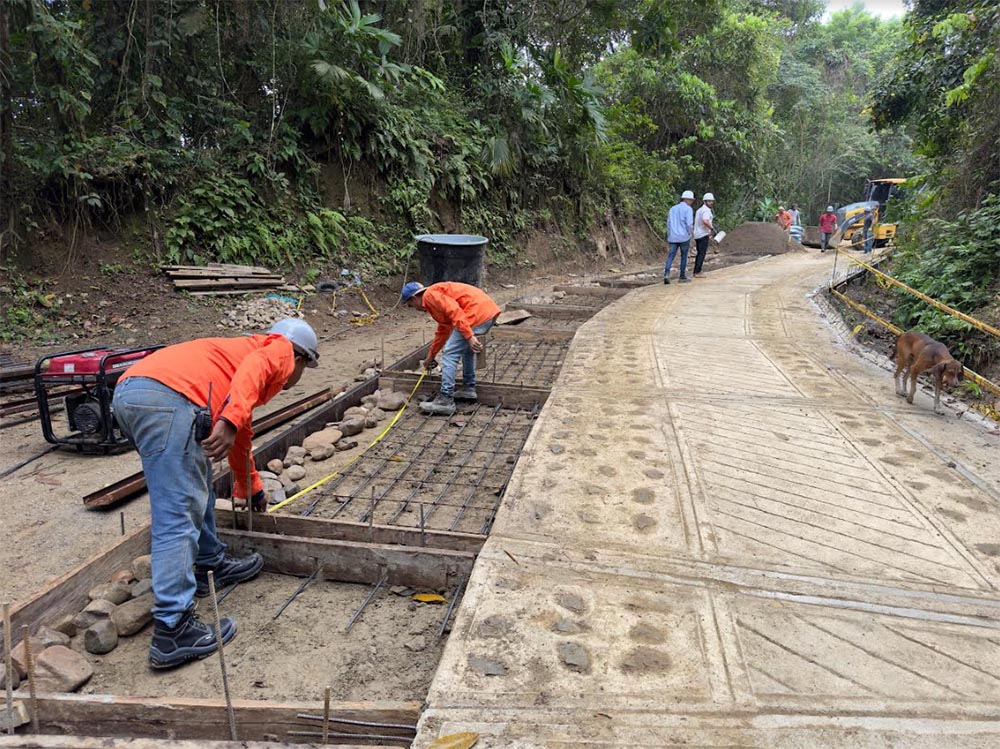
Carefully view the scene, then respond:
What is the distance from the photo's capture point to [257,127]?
853 cm

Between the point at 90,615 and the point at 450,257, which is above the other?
the point at 450,257

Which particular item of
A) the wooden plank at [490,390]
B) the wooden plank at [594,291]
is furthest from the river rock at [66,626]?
the wooden plank at [594,291]

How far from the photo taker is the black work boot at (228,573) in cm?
248

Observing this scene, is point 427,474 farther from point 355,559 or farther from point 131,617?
point 131,617

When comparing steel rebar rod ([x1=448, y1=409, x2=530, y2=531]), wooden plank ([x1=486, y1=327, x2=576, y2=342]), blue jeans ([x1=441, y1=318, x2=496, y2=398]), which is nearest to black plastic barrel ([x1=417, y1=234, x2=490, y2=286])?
wooden plank ([x1=486, y1=327, x2=576, y2=342])

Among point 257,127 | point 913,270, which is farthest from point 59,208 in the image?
point 913,270

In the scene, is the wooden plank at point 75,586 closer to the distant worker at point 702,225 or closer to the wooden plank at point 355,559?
the wooden plank at point 355,559

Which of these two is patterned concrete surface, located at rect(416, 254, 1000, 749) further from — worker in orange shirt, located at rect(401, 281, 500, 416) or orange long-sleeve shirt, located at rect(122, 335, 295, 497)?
orange long-sleeve shirt, located at rect(122, 335, 295, 497)

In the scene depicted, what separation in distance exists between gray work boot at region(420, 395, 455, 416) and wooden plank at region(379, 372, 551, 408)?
0.31 m

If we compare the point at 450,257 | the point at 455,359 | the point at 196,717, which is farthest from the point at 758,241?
the point at 196,717

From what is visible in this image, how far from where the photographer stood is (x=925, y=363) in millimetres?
4051

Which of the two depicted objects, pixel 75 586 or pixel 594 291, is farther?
pixel 594 291

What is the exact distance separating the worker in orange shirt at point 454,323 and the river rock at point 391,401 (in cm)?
22

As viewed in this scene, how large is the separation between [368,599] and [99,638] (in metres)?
0.89
